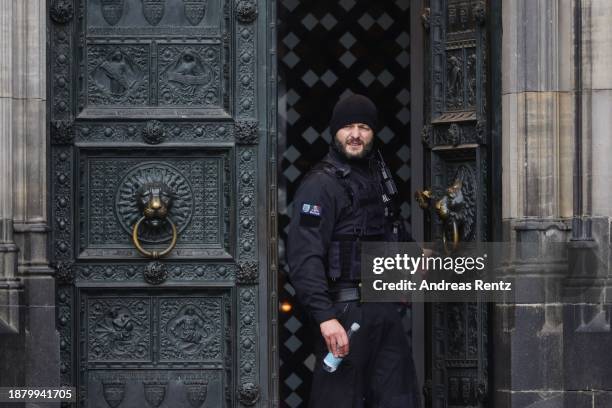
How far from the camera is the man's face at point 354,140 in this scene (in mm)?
12266

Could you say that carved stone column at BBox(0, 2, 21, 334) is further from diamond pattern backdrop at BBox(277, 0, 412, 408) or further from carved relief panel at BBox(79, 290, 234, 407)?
diamond pattern backdrop at BBox(277, 0, 412, 408)

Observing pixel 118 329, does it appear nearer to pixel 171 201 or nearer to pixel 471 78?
pixel 171 201

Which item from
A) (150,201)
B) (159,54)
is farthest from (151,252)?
(159,54)

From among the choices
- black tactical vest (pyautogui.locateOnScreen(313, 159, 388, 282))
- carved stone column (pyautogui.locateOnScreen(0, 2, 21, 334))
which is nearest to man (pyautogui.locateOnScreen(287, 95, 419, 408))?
black tactical vest (pyautogui.locateOnScreen(313, 159, 388, 282))

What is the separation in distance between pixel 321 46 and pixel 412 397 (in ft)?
13.3

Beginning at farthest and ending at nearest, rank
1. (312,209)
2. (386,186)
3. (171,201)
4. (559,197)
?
(171,201)
(559,197)
(386,186)
(312,209)

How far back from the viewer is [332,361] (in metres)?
11.9

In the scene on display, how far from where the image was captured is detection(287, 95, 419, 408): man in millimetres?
12008

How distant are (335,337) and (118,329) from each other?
1.91 metres

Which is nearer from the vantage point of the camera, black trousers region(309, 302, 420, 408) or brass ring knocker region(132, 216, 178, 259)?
black trousers region(309, 302, 420, 408)

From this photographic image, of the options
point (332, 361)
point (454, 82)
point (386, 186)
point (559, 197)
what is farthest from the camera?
point (454, 82)

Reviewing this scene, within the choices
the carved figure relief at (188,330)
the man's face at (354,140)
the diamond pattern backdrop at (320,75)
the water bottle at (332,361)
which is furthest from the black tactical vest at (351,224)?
the diamond pattern backdrop at (320,75)

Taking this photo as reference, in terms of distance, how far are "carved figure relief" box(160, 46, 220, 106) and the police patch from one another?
138 centimetres

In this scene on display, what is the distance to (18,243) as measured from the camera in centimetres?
1229
